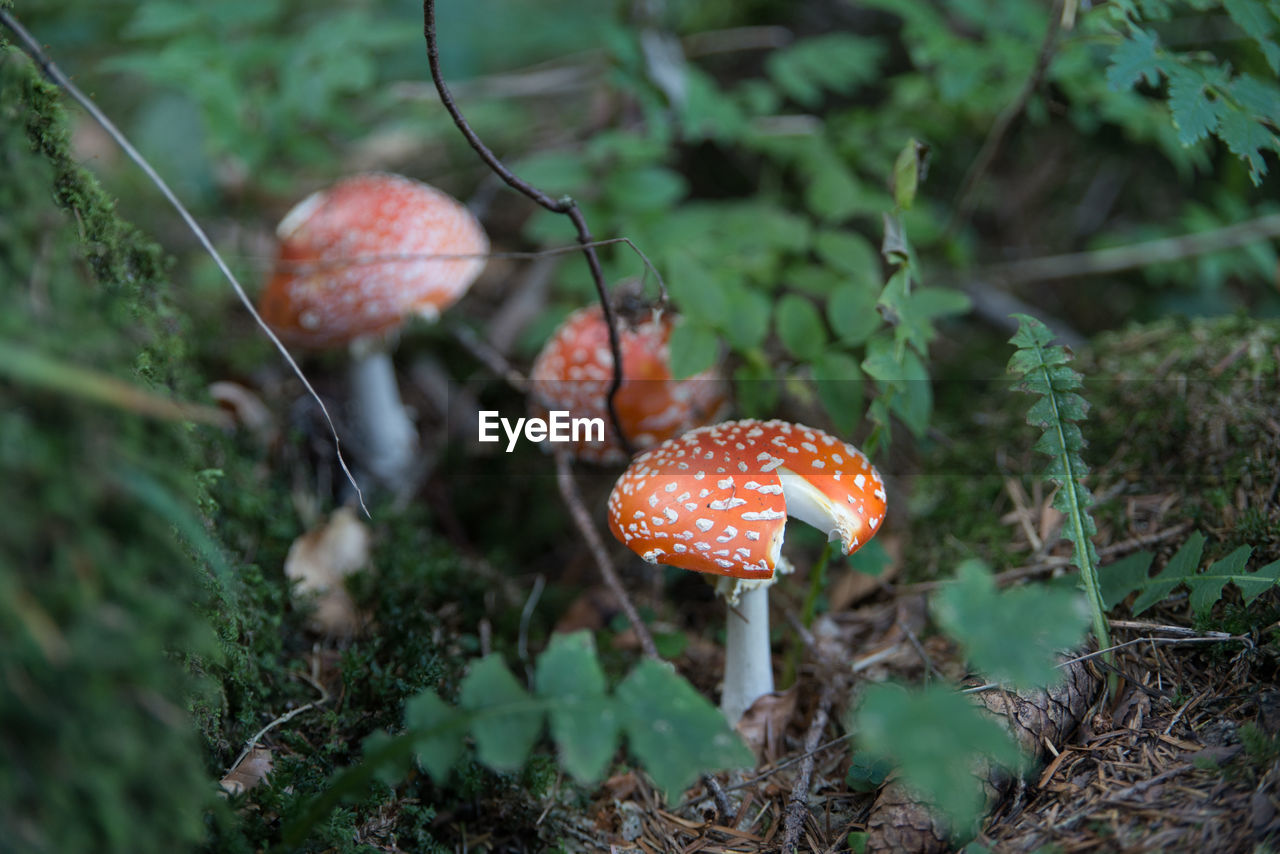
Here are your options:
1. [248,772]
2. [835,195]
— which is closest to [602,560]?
[248,772]

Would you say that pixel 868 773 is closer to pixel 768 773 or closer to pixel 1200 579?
pixel 768 773

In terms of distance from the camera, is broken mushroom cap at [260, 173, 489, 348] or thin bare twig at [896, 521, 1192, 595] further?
broken mushroom cap at [260, 173, 489, 348]

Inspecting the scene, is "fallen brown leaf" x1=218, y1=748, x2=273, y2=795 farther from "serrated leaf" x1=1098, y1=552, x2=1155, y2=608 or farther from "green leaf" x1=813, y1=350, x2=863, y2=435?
"serrated leaf" x1=1098, y1=552, x2=1155, y2=608

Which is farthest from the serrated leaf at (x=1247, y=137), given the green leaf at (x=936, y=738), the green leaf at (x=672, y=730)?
the green leaf at (x=672, y=730)

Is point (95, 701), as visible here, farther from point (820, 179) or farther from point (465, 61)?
point (465, 61)

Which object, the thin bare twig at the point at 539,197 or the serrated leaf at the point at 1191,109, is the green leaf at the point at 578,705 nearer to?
the thin bare twig at the point at 539,197

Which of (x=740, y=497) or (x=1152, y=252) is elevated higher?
(x=740, y=497)

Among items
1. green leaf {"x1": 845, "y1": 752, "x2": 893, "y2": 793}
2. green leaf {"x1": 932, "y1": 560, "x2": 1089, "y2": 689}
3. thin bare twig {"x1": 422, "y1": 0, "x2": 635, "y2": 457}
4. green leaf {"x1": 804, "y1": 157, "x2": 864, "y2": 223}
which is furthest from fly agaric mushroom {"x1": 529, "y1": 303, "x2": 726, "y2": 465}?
green leaf {"x1": 932, "y1": 560, "x2": 1089, "y2": 689}
